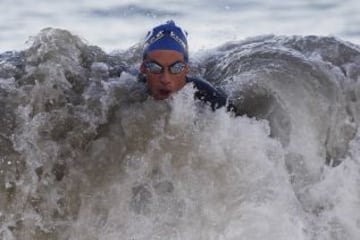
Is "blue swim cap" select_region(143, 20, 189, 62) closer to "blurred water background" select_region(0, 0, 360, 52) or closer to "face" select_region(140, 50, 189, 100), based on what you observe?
"face" select_region(140, 50, 189, 100)

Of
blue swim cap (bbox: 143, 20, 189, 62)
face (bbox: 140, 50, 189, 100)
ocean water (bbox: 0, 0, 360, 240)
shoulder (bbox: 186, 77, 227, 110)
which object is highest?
blue swim cap (bbox: 143, 20, 189, 62)

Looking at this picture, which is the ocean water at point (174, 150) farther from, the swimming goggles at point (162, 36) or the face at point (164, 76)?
the swimming goggles at point (162, 36)

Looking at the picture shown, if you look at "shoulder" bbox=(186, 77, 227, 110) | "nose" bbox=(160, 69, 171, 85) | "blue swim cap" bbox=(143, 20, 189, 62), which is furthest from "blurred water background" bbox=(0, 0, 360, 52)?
"nose" bbox=(160, 69, 171, 85)

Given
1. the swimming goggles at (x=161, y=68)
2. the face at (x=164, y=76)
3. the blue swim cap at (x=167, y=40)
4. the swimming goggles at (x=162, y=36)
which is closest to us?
the face at (x=164, y=76)

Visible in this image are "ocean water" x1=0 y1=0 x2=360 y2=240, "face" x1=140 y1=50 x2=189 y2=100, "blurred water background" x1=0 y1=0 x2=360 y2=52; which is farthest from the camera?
"blurred water background" x1=0 y1=0 x2=360 y2=52

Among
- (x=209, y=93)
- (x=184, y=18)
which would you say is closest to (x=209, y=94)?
(x=209, y=93)

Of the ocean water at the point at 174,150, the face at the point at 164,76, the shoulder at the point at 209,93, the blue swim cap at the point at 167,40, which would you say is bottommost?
the ocean water at the point at 174,150

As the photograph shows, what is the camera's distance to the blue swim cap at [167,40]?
19.0 ft

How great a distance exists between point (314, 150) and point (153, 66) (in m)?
1.08

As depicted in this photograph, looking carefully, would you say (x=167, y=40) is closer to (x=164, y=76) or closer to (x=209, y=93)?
(x=164, y=76)

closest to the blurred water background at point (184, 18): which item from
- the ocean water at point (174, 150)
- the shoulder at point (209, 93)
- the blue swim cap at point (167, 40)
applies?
the blue swim cap at point (167, 40)

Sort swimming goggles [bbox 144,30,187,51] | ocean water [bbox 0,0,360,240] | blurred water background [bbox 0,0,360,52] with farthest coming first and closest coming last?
blurred water background [bbox 0,0,360,52]
swimming goggles [bbox 144,30,187,51]
ocean water [bbox 0,0,360,240]

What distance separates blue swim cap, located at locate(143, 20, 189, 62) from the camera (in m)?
5.79

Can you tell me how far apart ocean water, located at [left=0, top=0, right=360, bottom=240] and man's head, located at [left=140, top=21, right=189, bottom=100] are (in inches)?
3.4
